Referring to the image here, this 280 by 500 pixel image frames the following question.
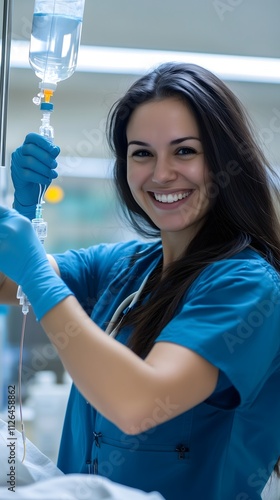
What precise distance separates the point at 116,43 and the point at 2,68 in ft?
2.89

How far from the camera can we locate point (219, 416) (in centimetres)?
138

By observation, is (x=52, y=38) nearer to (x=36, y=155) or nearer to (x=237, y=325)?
(x=36, y=155)

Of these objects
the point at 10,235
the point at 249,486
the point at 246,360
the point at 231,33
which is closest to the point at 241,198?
the point at 246,360

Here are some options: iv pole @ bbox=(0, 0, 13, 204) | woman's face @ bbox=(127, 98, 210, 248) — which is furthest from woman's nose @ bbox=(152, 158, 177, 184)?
iv pole @ bbox=(0, 0, 13, 204)

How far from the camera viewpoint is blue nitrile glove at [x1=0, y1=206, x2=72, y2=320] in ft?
3.95

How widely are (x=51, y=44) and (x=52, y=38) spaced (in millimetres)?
17

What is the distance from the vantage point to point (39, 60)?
154cm

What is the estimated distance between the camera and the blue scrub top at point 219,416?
47.4 inches

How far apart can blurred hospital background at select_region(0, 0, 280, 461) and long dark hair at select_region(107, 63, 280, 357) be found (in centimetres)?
51

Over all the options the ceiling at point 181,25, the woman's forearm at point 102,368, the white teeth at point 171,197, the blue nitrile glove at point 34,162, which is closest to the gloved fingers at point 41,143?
the blue nitrile glove at point 34,162

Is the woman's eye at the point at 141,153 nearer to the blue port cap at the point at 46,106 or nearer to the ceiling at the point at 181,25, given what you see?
the blue port cap at the point at 46,106

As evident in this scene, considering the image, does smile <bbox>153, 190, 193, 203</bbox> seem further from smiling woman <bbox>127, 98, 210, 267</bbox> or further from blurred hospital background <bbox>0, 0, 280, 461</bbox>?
blurred hospital background <bbox>0, 0, 280, 461</bbox>

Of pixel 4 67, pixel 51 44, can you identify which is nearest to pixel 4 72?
pixel 4 67

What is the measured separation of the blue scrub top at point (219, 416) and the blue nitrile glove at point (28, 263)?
0.23 m
